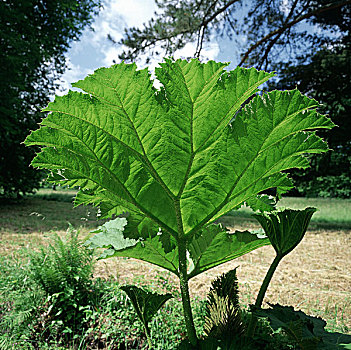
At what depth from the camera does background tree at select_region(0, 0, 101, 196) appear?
8.95m

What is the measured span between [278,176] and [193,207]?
283mm

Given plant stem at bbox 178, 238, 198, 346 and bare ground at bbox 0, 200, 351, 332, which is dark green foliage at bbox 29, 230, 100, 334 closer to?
bare ground at bbox 0, 200, 351, 332

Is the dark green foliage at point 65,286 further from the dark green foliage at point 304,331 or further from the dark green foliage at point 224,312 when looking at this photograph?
the dark green foliage at point 304,331

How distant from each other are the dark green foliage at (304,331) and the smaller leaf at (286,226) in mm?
193

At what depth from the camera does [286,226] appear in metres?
0.82

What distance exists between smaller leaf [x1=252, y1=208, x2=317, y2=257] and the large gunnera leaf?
0.10 meters

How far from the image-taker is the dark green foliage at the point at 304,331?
0.71 metres

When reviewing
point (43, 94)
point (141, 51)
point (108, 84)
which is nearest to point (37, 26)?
point (43, 94)

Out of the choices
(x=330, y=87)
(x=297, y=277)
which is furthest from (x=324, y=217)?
(x=297, y=277)

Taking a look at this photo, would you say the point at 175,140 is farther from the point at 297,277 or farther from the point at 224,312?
the point at 297,277

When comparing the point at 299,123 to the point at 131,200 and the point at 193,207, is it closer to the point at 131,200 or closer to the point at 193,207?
the point at 193,207

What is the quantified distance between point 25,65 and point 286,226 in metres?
12.0

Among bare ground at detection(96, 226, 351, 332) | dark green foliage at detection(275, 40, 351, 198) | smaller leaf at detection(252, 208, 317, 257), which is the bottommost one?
bare ground at detection(96, 226, 351, 332)

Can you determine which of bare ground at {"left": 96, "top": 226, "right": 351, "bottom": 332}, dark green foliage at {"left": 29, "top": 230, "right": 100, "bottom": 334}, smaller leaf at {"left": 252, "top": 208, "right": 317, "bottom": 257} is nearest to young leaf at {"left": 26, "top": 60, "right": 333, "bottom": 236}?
smaller leaf at {"left": 252, "top": 208, "right": 317, "bottom": 257}
